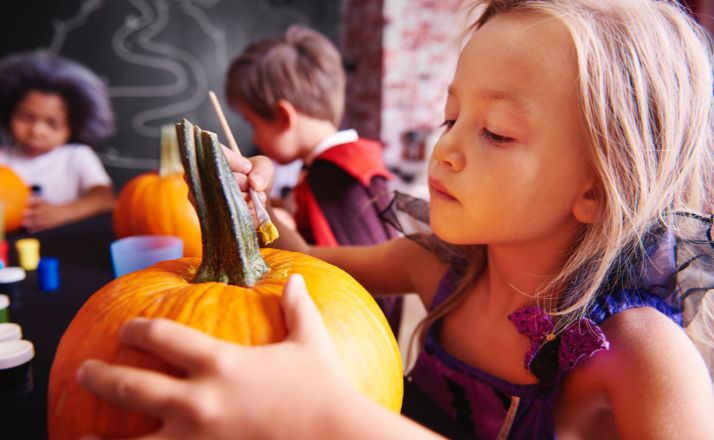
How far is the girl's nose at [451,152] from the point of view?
61 centimetres

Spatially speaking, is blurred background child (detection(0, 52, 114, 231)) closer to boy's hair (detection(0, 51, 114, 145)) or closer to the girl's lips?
boy's hair (detection(0, 51, 114, 145))

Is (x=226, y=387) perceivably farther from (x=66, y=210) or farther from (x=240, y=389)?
(x=66, y=210)

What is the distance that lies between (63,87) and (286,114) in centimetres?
141

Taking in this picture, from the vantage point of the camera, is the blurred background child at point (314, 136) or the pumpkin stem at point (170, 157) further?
the blurred background child at point (314, 136)

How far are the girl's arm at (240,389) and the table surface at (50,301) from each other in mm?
253

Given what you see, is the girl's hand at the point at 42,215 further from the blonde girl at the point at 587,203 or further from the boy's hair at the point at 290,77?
the blonde girl at the point at 587,203

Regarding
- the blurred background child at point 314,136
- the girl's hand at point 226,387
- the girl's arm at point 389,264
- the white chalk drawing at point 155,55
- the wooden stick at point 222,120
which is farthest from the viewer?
the white chalk drawing at point 155,55

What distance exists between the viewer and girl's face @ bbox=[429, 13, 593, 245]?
569mm

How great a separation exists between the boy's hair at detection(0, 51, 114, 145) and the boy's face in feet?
3.97

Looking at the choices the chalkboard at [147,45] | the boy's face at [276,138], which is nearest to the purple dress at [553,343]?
the boy's face at [276,138]

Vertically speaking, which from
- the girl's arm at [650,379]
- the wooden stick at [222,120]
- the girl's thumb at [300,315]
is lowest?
the girl's arm at [650,379]

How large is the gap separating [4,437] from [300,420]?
0.35 meters

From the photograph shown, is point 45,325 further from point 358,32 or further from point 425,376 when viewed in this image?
point 358,32

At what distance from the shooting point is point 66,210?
6.30ft
